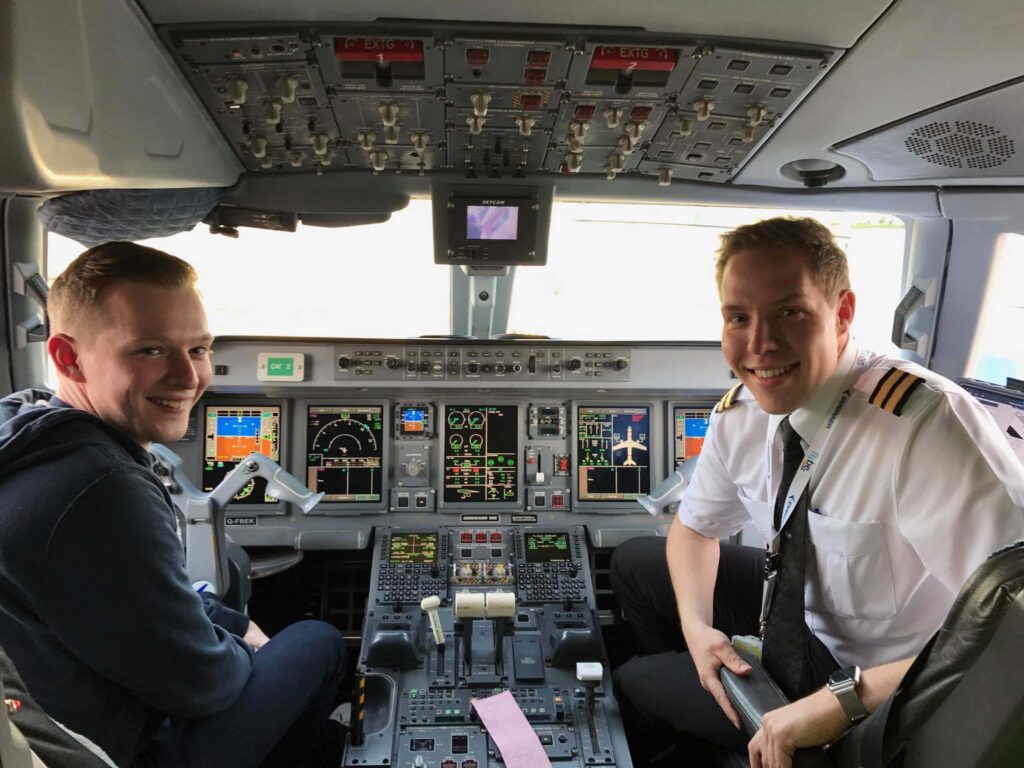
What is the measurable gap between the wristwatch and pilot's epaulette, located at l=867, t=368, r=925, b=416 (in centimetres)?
55

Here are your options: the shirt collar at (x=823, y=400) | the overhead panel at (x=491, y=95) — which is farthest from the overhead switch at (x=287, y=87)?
the shirt collar at (x=823, y=400)

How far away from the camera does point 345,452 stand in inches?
117

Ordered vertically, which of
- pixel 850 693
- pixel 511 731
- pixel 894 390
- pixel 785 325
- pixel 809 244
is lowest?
pixel 511 731

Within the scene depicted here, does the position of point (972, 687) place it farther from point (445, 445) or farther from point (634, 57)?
point (445, 445)

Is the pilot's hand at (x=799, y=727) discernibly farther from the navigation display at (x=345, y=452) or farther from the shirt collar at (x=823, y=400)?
the navigation display at (x=345, y=452)

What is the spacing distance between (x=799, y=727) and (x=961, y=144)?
1790 millimetres

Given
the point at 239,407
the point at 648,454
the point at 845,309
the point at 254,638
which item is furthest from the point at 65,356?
the point at 648,454

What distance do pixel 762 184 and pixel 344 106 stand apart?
169 centimetres

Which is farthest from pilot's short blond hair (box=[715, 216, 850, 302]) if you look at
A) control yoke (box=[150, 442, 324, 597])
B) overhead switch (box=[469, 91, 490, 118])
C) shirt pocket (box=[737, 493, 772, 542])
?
A: control yoke (box=[150, 442, 324, 597])

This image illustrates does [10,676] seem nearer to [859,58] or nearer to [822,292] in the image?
[822,292]

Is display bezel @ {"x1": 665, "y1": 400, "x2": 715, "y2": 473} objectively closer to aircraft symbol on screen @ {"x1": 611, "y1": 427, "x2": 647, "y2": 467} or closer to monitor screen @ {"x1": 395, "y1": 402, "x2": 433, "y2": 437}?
aircraft symbol on screen @ {"x1": 611, "y1": 427, "x2": 647, "y2": 467}

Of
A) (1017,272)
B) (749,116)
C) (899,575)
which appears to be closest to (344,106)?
(749,116)

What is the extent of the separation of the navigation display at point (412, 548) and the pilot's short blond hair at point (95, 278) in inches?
65.2

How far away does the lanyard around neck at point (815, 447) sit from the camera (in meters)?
1.59
